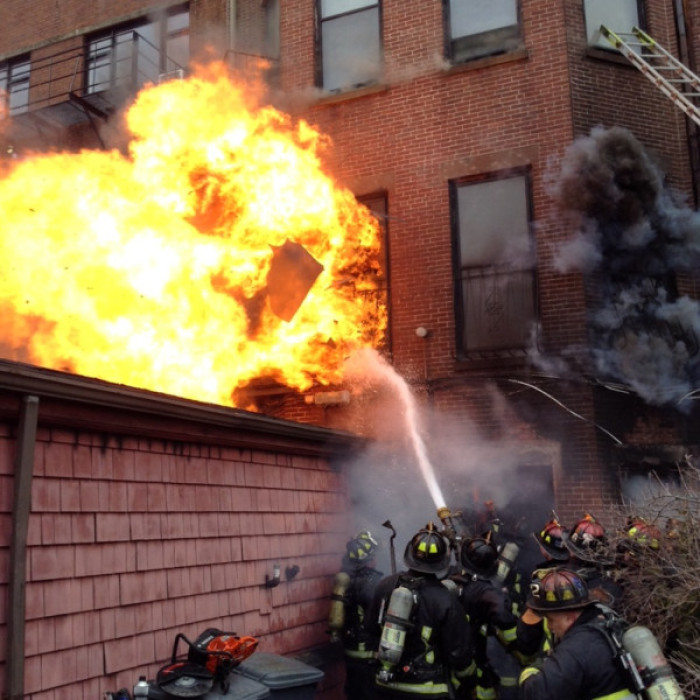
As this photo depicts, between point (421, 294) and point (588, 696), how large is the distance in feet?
25.2

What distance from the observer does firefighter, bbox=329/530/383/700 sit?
7098mm

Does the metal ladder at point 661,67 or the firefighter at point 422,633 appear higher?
the metal ladder at point 661,67

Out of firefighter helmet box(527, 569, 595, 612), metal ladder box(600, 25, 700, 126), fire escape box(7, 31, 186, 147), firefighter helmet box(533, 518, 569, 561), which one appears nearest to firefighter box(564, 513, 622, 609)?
firefighter helmet box(533, 518, 569, 561)

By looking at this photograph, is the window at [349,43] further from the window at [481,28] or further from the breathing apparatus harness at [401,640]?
the breathing apparatus harness at [401,640]

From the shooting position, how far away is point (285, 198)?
1120cm

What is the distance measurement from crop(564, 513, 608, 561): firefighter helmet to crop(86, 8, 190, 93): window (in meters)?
11.6

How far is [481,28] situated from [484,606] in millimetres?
8625

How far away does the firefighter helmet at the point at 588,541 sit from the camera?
611cm

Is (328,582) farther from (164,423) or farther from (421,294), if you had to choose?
(421,294)

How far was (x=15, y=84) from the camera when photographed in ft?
55.0

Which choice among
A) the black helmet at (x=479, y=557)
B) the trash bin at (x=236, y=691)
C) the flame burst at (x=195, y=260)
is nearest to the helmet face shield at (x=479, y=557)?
the black helmet at (x=479, y=557)

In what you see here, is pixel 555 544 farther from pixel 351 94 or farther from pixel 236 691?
pixel 351 94

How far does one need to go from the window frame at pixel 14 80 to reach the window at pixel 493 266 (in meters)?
9.92

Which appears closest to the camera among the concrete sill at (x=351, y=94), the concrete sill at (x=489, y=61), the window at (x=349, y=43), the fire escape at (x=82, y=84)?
the concrete sill at (x=489, y=61)
